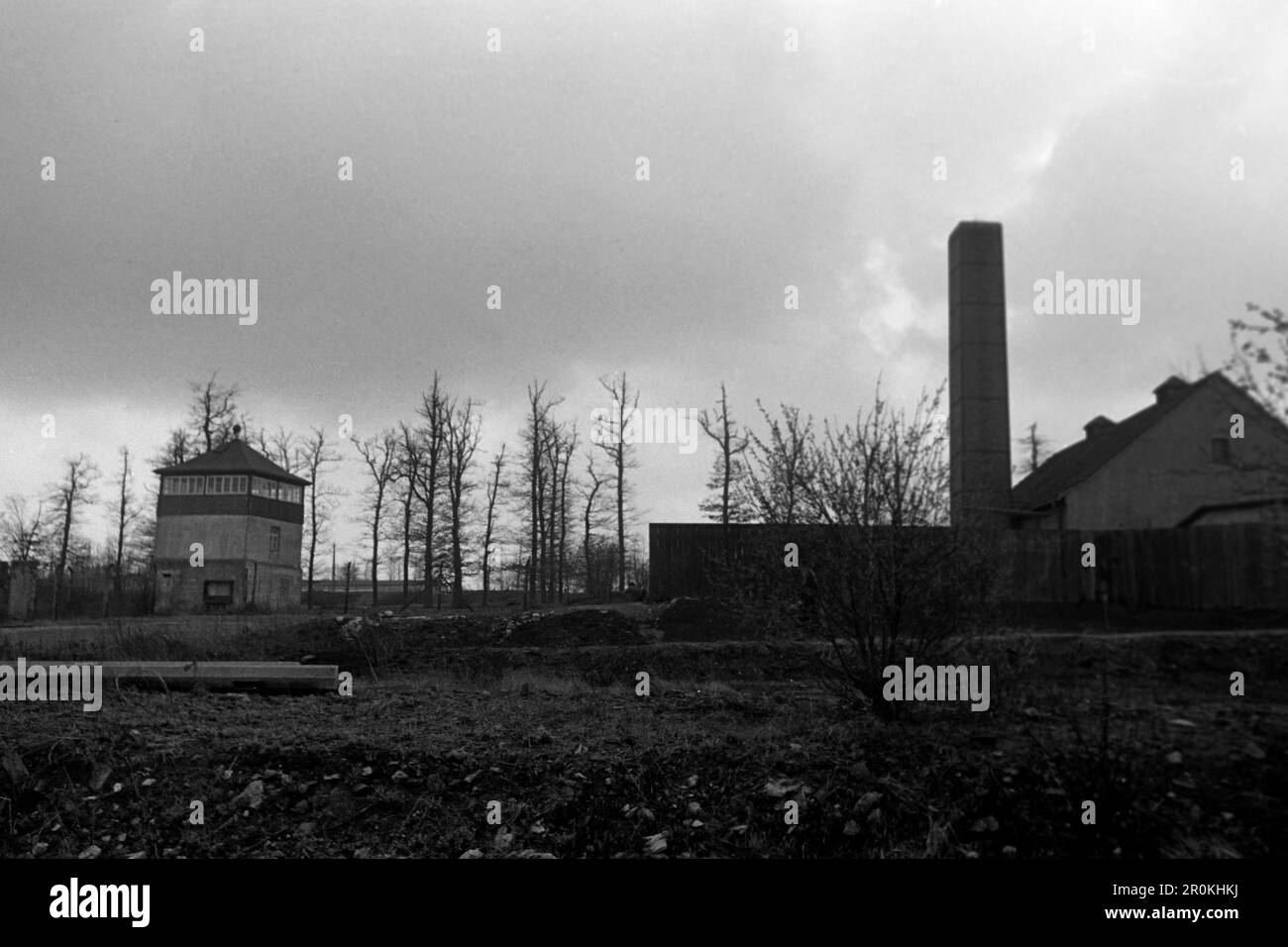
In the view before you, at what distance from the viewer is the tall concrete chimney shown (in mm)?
26516

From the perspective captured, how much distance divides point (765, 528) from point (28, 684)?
26.4 feet

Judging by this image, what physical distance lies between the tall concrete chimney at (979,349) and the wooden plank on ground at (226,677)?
1952 centimetres

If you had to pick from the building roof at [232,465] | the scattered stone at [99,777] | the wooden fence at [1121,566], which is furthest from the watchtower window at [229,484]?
the scattered stone at [99,777]

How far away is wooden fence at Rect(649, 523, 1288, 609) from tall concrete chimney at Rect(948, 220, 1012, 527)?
216cm

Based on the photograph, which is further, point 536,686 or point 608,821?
point 536,686

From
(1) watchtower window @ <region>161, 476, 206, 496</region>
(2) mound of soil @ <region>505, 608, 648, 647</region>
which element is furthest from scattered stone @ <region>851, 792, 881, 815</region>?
(1) watchtower window @ <region>161, 476, 206, 496</region>

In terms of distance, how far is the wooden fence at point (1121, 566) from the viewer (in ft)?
76.3

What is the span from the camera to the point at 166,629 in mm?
18672

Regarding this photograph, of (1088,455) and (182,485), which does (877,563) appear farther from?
(182,485)

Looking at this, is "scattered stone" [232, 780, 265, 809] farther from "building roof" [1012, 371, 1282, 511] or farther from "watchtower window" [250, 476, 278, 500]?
"watchtower window" [250, 476, 278, 500]

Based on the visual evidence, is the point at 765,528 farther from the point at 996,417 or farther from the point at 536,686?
the point at 996,417
